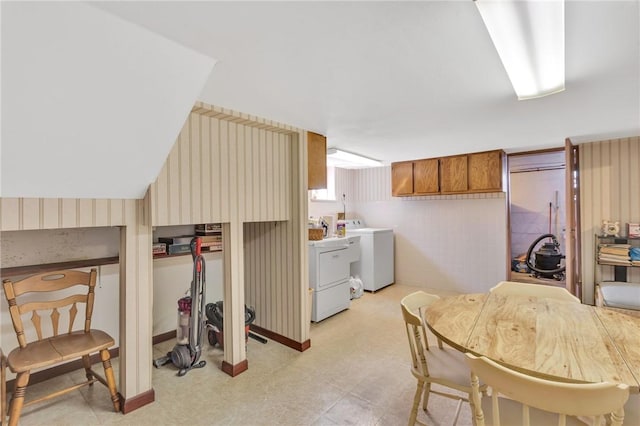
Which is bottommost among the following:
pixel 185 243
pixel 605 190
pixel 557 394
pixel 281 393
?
pixel 281 393

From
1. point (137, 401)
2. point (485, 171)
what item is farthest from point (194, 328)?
point (485, 171)

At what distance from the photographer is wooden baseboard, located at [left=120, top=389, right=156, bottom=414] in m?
2.07

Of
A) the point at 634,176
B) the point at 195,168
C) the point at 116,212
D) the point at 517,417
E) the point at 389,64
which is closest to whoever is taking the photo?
the point at 517,417

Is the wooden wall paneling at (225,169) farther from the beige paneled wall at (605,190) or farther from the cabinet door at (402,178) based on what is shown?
the beige paneled wall at (605,190)

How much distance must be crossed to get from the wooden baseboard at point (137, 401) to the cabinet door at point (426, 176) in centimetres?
439

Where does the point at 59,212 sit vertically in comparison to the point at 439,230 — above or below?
above

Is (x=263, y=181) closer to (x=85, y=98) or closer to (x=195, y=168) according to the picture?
(x=195, y=168)

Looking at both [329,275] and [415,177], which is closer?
[329,275]

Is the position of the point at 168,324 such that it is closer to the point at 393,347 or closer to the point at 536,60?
the point at 393,347

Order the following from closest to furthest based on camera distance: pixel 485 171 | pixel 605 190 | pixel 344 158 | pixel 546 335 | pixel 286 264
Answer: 1. pixel 546 335
2. pixel 286 264
3. pixel 605 190
4. pixel 485 171
5. pixel 344 158

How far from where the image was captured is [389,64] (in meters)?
1.69

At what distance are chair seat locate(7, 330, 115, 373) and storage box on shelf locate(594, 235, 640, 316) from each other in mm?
4609

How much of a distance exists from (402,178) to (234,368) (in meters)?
3.94

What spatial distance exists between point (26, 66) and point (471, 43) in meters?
1.99
